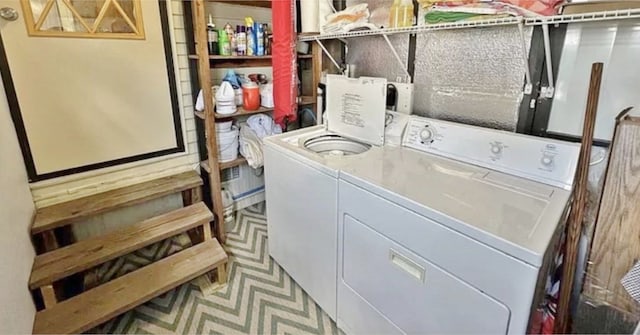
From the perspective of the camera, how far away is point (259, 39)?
2305mm

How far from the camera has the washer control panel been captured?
1.21 metres

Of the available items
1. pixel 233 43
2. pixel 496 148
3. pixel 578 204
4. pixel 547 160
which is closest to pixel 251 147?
pixel 233 43

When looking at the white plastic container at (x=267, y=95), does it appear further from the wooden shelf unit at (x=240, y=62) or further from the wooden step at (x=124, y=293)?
the wooden step at (x=124, y=293)

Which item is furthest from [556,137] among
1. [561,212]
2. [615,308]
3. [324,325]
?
[324,325]

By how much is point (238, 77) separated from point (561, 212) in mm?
2093

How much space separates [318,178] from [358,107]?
522 mm

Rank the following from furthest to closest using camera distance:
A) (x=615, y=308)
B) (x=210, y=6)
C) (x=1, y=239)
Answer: (x=210, y=6) < (x=1, y=239) < (x=615, y=308)

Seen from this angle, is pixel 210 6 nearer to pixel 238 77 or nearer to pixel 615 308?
pixel 238 77

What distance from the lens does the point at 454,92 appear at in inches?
67.9

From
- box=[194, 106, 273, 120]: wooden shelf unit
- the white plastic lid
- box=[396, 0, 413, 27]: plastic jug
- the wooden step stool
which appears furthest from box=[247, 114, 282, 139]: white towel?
box=[396, 0, 413, 27]: plastic jug

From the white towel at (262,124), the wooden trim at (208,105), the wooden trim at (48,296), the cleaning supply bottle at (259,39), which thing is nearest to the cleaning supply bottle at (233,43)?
the cleaning supply bottle at (259,39)

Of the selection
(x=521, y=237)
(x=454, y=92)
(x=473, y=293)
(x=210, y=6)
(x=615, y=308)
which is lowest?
(x=615, y=308)

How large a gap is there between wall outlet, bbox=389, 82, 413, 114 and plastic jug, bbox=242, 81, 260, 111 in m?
0.98

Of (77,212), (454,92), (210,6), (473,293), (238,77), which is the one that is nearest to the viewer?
(473,293)
